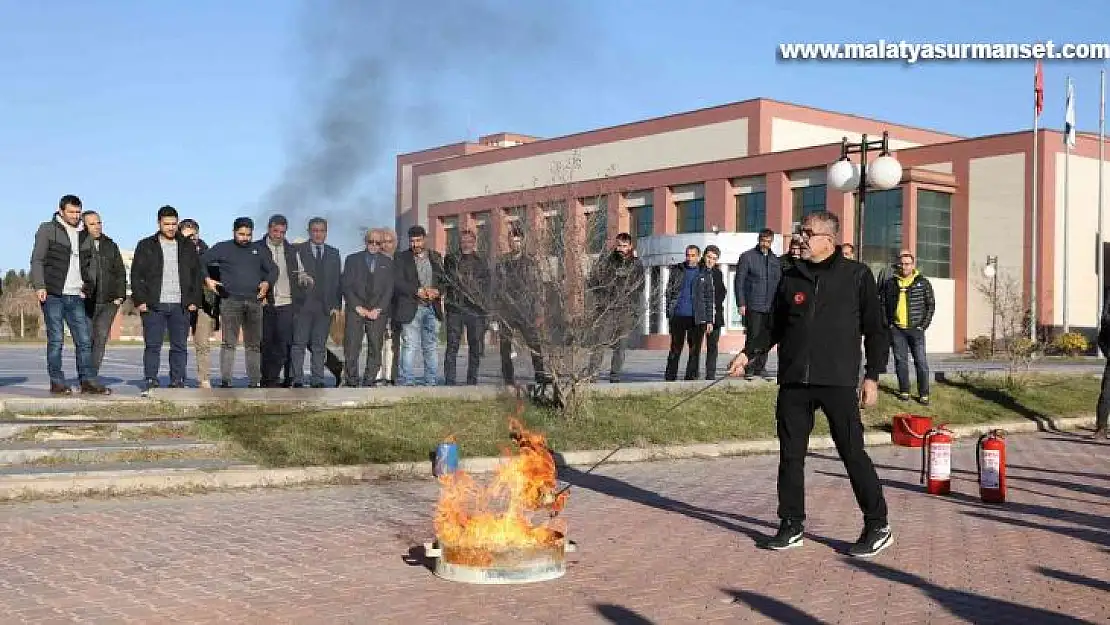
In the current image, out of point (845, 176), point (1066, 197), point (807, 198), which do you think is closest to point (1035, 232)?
point (1066, 197)

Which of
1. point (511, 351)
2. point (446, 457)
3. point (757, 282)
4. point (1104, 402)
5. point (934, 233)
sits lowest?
point (446, 457)

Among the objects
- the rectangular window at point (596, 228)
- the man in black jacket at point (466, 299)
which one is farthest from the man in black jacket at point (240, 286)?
the rectangular window at point (596, 228)

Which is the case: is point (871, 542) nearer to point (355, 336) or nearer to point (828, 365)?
point (828, 365)

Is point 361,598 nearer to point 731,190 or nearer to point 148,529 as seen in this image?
point 148,529

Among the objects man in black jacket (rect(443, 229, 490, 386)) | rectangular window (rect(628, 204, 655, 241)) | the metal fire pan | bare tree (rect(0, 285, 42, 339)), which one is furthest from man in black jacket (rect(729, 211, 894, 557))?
bare tree (rect(0, 285, 42, 339))

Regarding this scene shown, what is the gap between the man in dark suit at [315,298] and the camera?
1376 centimetres

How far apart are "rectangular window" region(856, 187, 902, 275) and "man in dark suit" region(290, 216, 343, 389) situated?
4032cm

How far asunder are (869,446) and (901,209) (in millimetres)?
38256

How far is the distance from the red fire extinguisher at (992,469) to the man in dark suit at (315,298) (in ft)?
24.4

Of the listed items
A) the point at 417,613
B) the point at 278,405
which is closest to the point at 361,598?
the point at 417,613

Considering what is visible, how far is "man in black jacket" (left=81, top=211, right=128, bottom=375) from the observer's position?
12414mm

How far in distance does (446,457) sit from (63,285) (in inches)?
192

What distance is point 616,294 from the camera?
45.3 feet

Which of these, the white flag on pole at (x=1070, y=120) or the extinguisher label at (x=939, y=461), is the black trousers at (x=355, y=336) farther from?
the white flag on pole at (x=1070, y=120)
